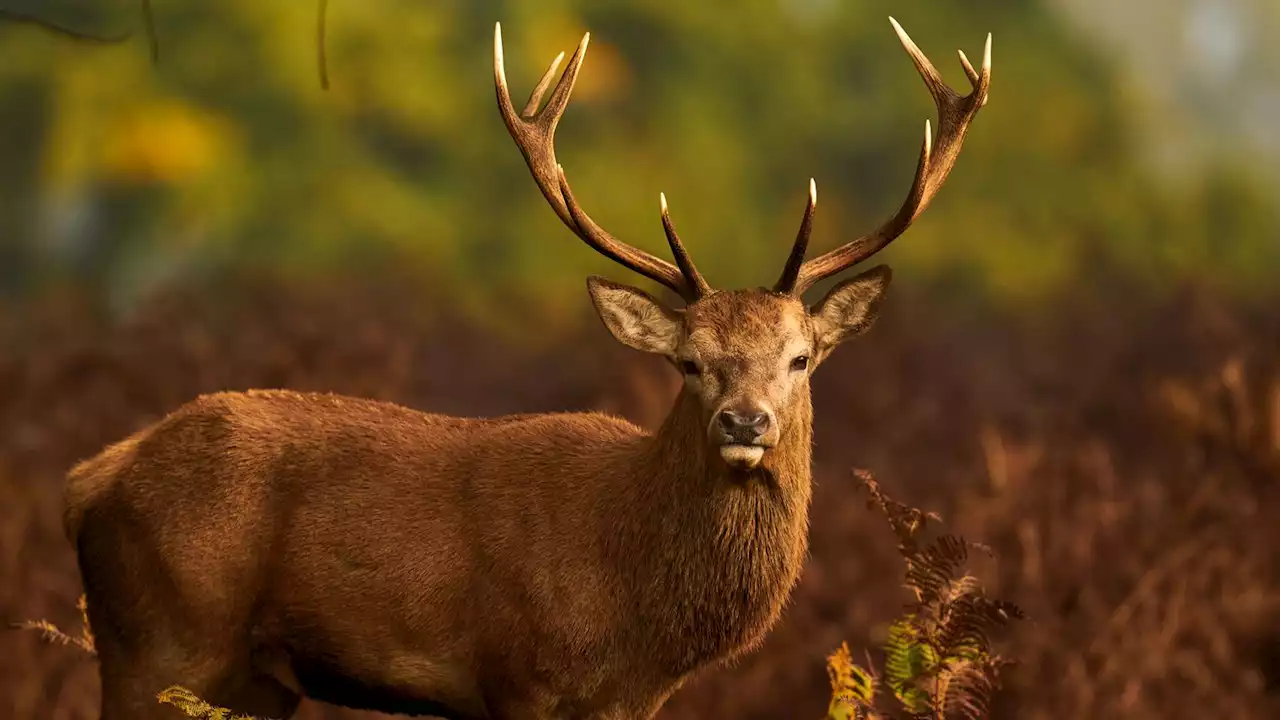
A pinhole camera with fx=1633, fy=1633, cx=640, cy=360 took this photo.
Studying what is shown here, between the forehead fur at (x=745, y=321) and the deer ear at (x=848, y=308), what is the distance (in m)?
0.14

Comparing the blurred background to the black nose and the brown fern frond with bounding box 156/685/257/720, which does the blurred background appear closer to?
the brown fern frond with bounding box 156/685/257/720

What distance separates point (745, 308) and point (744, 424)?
414 millimetres

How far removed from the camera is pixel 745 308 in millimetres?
4562

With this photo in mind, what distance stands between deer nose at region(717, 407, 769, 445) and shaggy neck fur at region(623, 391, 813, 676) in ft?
0.74

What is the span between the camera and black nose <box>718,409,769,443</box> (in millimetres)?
4297

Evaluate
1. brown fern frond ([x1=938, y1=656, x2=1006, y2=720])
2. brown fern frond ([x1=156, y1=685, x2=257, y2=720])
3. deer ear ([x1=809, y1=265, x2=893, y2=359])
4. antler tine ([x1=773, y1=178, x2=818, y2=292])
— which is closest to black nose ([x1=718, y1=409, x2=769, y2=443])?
antler tine ([x1=773, y1=178, x2=818, y2=292])

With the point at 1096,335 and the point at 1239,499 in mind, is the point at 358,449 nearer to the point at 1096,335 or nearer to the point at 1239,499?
the point at 1239,499

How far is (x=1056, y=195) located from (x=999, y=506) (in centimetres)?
786

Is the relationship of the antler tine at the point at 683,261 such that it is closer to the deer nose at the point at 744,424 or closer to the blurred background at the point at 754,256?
the deer nose at the point at 744,424

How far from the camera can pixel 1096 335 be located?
1177cm

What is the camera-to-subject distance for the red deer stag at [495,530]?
15.0ft

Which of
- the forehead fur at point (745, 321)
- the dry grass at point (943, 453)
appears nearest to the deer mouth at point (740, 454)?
the forehead fur at point (745, 321)

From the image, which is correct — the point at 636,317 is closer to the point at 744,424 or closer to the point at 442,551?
the point at 744,424

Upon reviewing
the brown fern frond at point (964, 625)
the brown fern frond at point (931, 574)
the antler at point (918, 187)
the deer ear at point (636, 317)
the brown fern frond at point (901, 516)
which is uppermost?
the antler at point (918, 187)
